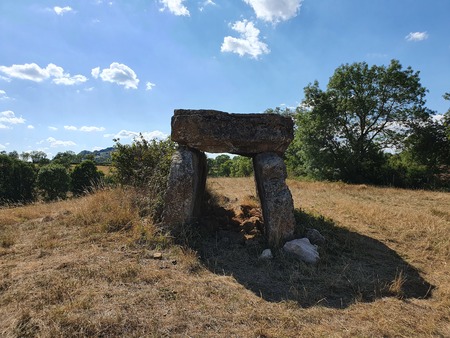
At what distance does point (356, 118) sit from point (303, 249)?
1920 cm

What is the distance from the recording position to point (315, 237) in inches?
240

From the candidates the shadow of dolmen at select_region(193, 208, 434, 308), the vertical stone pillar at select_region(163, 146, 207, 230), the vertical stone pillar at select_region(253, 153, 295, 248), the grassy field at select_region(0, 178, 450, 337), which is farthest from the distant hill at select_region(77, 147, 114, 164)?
the vertical stone pillar at select_region(253, 153, 295, 248)

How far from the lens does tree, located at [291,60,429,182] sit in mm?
20688

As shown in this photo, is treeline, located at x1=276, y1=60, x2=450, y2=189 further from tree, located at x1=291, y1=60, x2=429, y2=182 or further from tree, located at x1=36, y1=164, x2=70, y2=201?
tree, located at x1=36, y1=164, x2=70, y2=201

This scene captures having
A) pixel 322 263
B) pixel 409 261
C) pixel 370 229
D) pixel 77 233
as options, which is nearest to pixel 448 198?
pixel 370 229

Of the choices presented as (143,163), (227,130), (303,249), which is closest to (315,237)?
(303,249)

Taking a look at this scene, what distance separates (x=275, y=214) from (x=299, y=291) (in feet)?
5.94

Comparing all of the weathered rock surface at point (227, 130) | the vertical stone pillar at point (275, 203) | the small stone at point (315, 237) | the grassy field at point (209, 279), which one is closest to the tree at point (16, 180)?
the grassy field at point (209, 279)

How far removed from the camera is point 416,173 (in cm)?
2017

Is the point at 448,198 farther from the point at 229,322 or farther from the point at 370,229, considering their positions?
the point at 229,322

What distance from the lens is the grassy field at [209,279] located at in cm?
340

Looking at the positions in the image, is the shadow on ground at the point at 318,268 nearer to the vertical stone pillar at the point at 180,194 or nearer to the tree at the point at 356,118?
the vertical stone pillar at the point at 180,194

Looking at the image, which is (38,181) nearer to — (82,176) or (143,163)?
(82,176)

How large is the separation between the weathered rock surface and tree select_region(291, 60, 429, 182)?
654 inches
